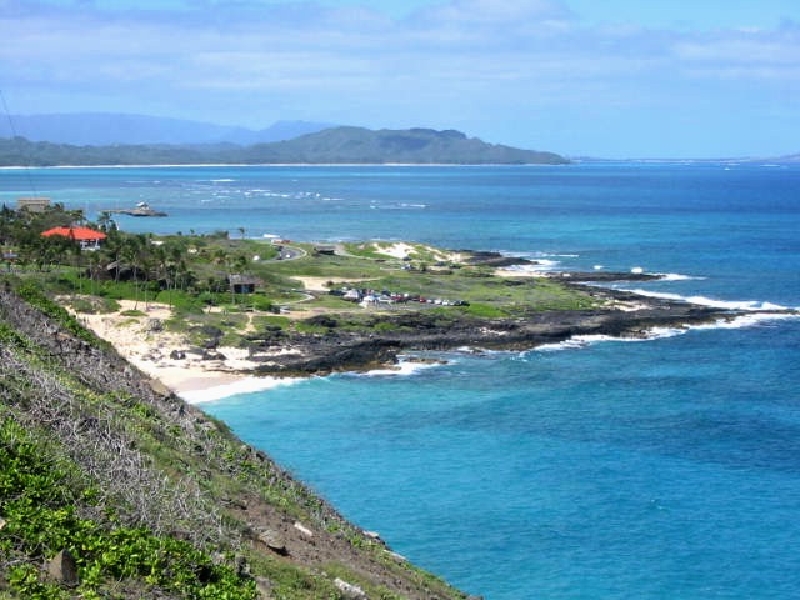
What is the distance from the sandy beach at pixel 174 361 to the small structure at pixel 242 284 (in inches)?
368

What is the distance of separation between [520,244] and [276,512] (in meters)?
105

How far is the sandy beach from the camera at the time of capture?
167 feet

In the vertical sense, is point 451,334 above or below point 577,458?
above

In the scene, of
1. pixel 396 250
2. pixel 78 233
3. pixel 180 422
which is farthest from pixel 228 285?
pixel 180 422

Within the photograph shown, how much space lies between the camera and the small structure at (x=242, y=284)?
75125 mm

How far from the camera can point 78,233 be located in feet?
292

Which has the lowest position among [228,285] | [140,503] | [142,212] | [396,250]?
[228,285]

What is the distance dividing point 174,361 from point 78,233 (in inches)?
1494

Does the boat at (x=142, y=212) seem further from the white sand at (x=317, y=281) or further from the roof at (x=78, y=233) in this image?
the white sand at (x=317, y=281)

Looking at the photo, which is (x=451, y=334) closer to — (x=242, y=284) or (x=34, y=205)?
(x=242, y=284)

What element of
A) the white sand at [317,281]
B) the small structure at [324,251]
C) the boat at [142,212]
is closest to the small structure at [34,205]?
the small structure at [324,251]

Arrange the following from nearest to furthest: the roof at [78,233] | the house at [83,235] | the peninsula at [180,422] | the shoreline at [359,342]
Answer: the peninsula at [180,422]
the shoreline at [359,342]
the house at [83,235]
the roof at [78,233]

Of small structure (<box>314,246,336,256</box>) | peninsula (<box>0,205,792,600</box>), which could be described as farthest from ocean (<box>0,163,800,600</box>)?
small structure (<box>314,246,336,256</box>)

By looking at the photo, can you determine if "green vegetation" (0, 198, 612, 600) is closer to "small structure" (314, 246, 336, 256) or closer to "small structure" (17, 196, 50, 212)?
"small structure" (314, 246, 336, 256)
